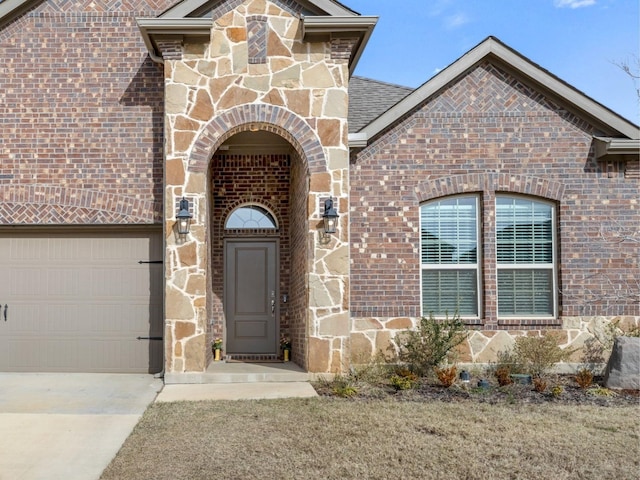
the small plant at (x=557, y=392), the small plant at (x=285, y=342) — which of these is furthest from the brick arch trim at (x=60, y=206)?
the small plant at (x=557, y=392)

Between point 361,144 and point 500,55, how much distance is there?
106 inches

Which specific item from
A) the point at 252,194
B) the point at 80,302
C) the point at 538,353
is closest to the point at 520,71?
the point at 538,353

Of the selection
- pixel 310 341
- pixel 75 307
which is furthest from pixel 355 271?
pixel 75 307

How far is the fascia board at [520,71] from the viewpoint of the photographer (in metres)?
9.94

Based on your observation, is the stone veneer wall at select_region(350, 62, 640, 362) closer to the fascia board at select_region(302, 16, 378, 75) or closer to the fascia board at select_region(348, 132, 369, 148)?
the fascia board at select_region(348, 132, 369, 148)

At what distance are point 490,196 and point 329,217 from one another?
2842 millimetres

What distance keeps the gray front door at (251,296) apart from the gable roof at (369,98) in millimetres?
2852

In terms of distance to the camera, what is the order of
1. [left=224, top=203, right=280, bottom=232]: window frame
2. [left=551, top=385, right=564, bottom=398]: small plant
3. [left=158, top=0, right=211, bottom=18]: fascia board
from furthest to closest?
[left=224, top=203, right=280, bottom=232]: window frame
[left=158, top=0, right=211, bottom=18]: fascia board
[left=551, top=385, right=564, bottom=398]: small plant

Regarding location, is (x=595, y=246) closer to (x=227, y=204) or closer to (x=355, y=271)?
(x=355, y=271)

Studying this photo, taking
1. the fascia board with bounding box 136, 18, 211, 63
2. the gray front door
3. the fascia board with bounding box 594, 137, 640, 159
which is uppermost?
the fascia board with bounding box 136, 18, 211, 63

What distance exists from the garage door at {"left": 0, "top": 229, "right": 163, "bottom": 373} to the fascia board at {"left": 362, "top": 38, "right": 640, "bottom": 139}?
4.53 m

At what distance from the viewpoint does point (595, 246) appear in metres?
9.98

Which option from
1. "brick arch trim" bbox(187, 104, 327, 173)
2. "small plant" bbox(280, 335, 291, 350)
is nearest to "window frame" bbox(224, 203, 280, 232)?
"small plant" bbox(280, 335, 291, 350)

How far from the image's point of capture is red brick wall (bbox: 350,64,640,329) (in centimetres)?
995
